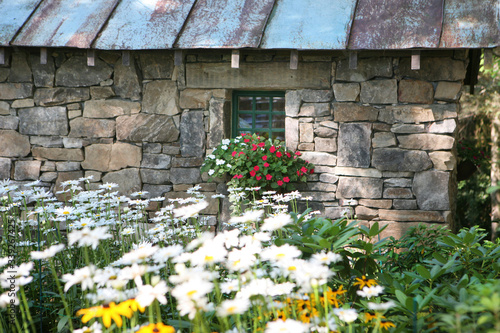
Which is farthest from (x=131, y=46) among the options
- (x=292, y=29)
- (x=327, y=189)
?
(x=327, y=189)

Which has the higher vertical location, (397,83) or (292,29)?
(292,29)

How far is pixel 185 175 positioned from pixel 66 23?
1998 mm

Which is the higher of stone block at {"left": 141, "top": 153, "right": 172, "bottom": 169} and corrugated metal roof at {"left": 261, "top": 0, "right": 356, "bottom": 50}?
corrugated metal roof at {"left": 261, "top": 0, "right": 356, "bottom": 50}

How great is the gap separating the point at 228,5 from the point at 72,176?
2.47 meters

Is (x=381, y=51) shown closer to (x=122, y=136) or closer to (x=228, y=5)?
(x=228, y=5)

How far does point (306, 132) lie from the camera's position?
4.70 m

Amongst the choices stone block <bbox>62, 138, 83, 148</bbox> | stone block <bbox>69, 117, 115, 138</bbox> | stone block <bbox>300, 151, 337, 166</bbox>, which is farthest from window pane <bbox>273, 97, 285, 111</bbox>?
stone block <bbox>62, 138, 83, 148</bbox>

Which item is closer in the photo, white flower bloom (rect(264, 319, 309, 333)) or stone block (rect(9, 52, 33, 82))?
white flower bloom (rect(264, 319, 309, 333))

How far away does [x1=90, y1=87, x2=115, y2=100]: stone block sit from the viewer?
498cm

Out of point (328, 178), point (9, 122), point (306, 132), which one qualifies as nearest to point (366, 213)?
point (328, 178)

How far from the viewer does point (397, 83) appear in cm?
449

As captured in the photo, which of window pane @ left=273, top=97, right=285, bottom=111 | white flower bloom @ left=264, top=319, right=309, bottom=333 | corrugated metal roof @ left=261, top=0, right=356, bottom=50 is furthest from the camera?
window pane @ left=273, top=97, right=285, bottom=111

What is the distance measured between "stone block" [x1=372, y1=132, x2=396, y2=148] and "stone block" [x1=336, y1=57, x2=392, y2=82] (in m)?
0.55

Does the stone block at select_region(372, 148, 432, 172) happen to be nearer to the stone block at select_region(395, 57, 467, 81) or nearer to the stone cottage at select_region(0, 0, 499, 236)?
the stone cottage at select_region(0, 0, 499, 236)
